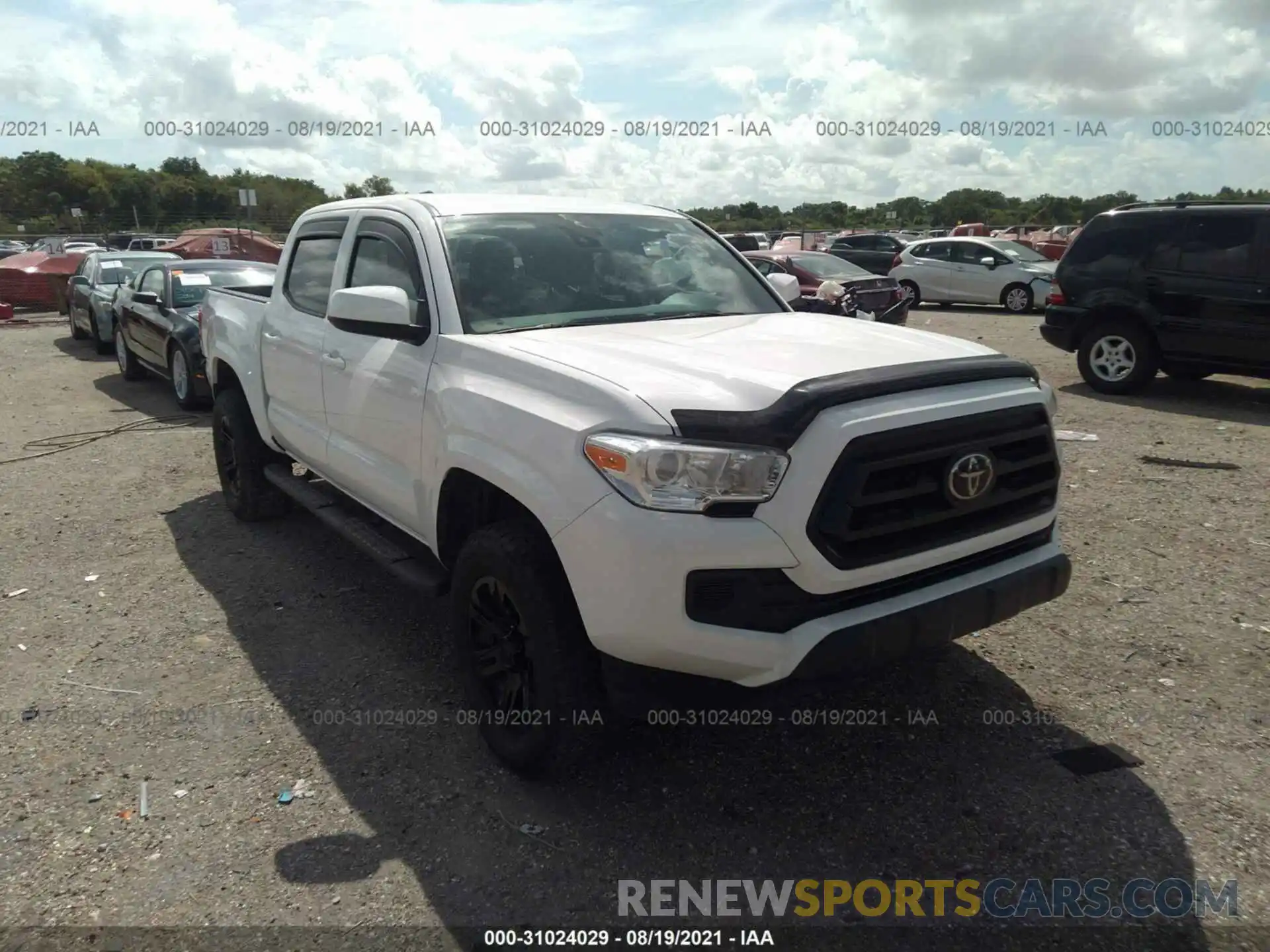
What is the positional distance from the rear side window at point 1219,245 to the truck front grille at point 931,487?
23.2 ft

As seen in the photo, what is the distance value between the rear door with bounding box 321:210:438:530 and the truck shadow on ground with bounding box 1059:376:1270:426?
774 centimetres

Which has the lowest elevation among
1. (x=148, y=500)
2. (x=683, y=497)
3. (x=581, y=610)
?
(x=148, y=500)

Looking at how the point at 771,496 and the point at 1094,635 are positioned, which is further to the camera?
the point at 1094,635

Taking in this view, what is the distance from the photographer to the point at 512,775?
128 inches

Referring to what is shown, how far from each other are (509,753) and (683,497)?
120 cm

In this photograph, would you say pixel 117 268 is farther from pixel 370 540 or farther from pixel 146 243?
pixel 146 243

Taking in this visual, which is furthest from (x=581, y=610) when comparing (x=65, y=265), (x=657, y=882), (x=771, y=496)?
(x=65, y=265)

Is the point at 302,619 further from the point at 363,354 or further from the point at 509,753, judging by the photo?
the point at 509,753

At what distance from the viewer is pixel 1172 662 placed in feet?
12.8

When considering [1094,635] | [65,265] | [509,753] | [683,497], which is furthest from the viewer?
[65,265]

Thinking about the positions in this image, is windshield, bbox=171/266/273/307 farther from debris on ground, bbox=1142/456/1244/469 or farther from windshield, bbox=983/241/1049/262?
windshield, bbox=983/241/1049/262

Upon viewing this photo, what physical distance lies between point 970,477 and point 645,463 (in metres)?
1.03

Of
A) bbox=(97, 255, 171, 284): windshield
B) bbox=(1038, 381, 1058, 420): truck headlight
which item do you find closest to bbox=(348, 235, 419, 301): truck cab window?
bbox=(1038, 381, 1058, 420): truck headlight

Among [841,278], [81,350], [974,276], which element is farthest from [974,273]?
[81,350]
